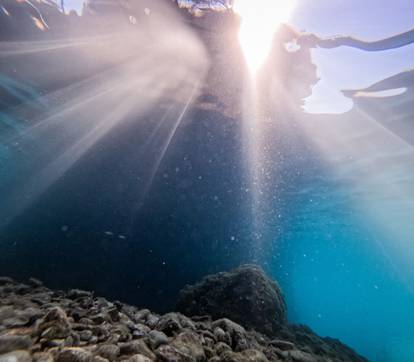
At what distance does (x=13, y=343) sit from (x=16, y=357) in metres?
0.25

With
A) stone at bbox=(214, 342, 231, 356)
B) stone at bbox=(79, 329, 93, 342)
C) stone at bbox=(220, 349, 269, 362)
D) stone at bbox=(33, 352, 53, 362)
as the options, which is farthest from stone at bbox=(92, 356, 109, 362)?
stone at bbox=(214, 342, 231, 356)

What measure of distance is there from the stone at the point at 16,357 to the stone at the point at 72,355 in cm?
24

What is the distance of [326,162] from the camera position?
1969 cm

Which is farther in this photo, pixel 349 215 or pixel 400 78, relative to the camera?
pixel 349 215

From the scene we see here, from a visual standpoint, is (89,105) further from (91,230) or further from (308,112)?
(308,112)

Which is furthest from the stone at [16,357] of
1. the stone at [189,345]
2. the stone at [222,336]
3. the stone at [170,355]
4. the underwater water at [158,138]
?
the underwater water at [158,138]

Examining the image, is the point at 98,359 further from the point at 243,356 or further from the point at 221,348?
the point at 243,356

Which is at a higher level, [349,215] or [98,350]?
[349,215]

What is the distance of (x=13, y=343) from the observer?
91.5 inches

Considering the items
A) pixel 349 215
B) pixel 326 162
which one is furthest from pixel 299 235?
pixel 326 162

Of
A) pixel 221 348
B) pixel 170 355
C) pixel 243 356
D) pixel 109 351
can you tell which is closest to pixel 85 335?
pixel 109 351

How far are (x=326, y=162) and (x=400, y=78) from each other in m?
8.75

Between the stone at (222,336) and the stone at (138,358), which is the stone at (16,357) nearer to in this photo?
the stone at (138,358)

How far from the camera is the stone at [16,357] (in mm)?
2115
